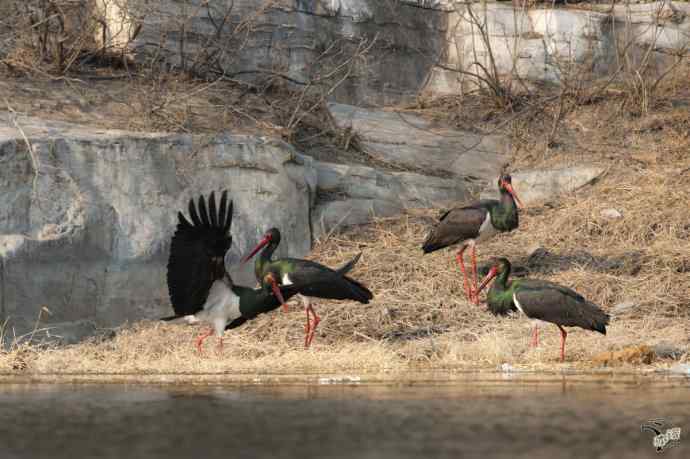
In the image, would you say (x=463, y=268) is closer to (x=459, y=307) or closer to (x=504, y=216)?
(x=504, y=216)

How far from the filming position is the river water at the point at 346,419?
5566 millimetres

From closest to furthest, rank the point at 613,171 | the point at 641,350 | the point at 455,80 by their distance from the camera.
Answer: the point at 641,350
the point at 613,171
the point at 455,80

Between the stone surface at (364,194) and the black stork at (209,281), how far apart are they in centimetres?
288

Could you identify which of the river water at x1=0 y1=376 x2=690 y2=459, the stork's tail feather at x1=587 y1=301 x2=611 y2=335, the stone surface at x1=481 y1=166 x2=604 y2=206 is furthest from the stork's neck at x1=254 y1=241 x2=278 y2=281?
the stone surface at x1=481 y1=166 x2=604 y2=206

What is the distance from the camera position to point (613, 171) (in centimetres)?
1446

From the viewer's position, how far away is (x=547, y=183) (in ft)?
47.3

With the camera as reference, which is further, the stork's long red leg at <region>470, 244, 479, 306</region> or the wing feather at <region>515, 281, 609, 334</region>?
the stork's long red leg at <region>470, 244, 479, 306</region>

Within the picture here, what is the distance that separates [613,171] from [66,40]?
627 centimetres

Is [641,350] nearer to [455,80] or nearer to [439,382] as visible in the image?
[439,382]

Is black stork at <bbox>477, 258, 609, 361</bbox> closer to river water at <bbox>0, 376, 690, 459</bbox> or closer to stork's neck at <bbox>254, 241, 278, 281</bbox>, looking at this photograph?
river water at <bbox>0, 376, 690, 459</bbox>

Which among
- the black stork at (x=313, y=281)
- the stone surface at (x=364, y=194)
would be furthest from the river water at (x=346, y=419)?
the stone surface at (x=364, y=194)

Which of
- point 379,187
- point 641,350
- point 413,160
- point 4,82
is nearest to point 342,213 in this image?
point 379,187

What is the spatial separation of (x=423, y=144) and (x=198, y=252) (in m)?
5.71

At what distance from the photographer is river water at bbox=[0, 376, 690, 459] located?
5.57 metres
